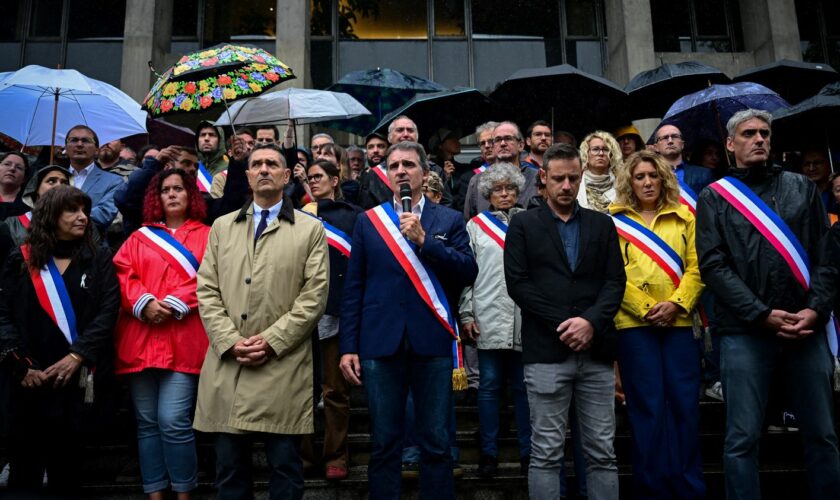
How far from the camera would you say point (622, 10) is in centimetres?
1398

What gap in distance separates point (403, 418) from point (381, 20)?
1219cm

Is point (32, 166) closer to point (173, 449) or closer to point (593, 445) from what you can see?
point (173, 449)

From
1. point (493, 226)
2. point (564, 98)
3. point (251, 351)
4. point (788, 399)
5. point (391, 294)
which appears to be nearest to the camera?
point (251, 351)

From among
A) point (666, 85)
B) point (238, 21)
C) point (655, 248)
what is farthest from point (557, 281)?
point (238, 21)

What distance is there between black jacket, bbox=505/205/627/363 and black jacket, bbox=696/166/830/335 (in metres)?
0.60

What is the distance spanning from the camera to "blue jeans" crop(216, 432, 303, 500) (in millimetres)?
3965

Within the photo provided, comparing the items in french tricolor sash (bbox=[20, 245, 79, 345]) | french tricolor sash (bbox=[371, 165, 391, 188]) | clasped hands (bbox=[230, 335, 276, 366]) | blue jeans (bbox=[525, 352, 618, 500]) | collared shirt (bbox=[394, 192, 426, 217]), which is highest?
french tricolor sash (bbox=[371, 165, 391, 188])

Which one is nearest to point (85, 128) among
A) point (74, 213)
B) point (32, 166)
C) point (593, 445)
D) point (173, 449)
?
point (32, 166)

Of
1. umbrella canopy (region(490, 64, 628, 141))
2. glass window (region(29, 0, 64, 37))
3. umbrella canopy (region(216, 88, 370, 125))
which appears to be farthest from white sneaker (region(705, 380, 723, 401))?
glass window (region(29, 0, 64, 37))

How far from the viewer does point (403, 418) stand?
418 cm

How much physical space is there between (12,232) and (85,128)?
5.71 feet

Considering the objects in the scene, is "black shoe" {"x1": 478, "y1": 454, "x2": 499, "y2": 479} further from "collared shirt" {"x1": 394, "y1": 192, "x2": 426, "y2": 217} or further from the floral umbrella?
the floral umbrella

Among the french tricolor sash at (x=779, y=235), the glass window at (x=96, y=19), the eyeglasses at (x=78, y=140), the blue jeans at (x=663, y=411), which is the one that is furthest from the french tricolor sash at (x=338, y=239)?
the glass window at (x=96, y=19)

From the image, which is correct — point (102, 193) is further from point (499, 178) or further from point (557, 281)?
point (557, 281)
